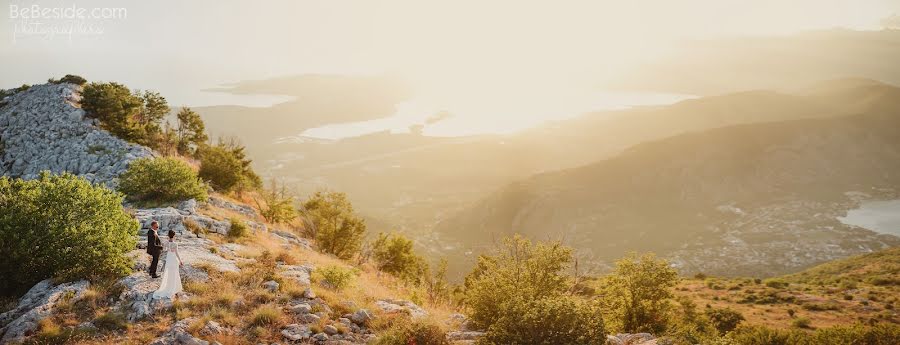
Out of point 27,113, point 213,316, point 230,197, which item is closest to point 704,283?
point 230,197

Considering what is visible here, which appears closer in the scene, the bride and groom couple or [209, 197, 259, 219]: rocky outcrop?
the bride and groom couple

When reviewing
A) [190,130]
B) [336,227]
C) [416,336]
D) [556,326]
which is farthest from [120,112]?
[556,326]

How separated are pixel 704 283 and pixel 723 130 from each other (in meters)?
129

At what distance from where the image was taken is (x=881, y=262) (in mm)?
73938

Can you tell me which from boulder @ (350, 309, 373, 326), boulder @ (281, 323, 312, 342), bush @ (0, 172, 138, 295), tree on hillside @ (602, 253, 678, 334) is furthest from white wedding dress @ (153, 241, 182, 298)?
tree on hillside @ (602, 253, 678, 334)

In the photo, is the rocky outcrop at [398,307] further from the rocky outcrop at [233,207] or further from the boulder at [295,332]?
the rocky outcrop at [233,207]

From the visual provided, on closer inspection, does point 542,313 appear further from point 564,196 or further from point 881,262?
point 564,196

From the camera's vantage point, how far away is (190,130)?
4322 centimetres

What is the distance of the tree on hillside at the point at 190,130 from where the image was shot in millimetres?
40969

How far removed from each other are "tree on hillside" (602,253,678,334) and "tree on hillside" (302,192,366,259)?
19.0 m

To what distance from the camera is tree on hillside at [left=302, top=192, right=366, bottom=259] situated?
30125mm

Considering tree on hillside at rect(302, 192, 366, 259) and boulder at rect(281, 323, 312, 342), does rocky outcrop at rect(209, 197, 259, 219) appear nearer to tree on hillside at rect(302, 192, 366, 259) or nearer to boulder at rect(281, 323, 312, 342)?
tree on hillside at rect(302, 192, 366, 259)

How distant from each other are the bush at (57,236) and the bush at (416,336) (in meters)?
9.34

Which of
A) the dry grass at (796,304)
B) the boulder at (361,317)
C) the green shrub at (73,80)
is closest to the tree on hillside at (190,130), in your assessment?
the green shrub at (73,80)
